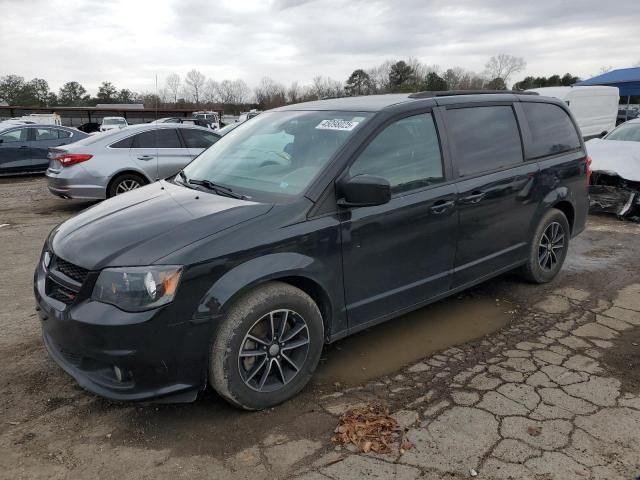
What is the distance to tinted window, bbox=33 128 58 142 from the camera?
46.6 ft

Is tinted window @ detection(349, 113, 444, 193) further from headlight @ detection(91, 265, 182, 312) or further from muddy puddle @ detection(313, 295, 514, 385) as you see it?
headlight @ detection(91, 265, 182, 312)

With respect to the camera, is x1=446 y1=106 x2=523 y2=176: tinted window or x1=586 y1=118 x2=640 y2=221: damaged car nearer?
x1=446 y1=106 x2=523 y2=176: tinted window

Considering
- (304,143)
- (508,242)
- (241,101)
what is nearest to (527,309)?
(508,242)

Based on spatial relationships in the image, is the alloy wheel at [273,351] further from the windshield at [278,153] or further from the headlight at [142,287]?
the windshield at [278,153]

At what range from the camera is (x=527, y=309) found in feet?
15.0

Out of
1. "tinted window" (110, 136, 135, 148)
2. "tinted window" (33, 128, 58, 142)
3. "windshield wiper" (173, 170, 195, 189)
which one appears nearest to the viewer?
"windshield wiper" (173, 170, 195, 189)

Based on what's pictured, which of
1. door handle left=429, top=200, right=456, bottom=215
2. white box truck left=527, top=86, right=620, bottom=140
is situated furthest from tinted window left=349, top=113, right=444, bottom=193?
white box truck left=527, top=86, right=620, bottom=140

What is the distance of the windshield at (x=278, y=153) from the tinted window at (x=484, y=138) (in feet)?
2.86

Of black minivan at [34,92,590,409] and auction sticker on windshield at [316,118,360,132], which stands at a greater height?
auction sticker on windshield at [316,118,360,132]

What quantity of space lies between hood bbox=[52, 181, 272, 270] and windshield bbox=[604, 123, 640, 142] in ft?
27.7

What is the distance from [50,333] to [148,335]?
749 mm

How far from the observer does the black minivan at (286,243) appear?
265cm

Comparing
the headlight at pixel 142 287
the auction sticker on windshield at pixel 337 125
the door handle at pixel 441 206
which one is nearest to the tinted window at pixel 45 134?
the auction sticker on windshield at pixel 337 125

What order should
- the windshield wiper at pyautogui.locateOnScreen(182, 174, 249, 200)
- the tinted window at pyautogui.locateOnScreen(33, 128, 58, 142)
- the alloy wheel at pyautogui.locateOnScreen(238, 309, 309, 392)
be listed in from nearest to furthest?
the alloy wheel at pyautogui.locateOnScreen(238, 309, 309, 392) < the windshield wiper at pyautogui.locateOnScreen(182, 174, 249, 200) < the tinted window at pyautogui.locateOnScreen(33, 128, 58, 142)
